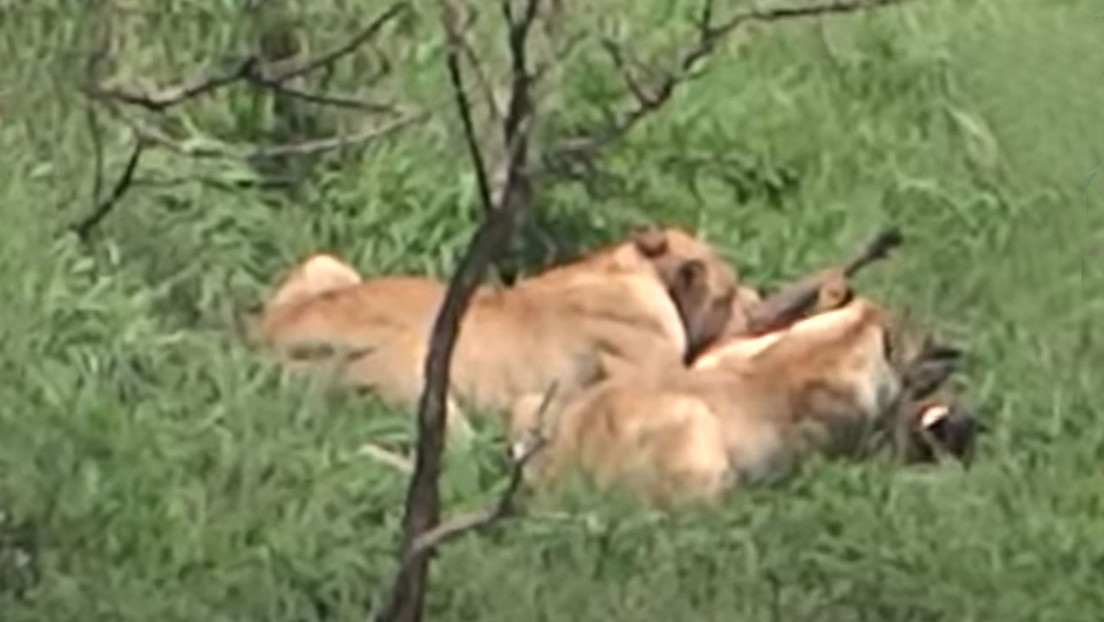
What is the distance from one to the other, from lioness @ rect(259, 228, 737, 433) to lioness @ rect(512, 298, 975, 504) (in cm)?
14

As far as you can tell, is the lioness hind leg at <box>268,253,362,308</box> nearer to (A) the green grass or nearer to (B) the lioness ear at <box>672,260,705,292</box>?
(A) the green grass

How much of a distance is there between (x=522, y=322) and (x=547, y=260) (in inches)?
24.9

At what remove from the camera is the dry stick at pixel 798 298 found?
7.09 metres

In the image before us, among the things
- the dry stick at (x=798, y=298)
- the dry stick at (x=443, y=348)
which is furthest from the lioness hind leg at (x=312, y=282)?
the dry stick at (x=443, y=348)

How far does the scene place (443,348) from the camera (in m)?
4.84

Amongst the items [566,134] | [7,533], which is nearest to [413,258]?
[566,134]

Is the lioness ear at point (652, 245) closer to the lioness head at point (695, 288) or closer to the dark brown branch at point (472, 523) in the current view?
the lioness head at point (695, 288)

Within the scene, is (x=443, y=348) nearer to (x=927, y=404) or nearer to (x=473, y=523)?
(x=473, y=523)

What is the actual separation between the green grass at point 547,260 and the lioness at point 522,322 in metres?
0.13

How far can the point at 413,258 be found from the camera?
24.3 ft

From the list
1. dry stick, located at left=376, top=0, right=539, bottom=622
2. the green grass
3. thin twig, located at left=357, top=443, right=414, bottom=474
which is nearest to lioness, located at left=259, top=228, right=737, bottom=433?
the green grass

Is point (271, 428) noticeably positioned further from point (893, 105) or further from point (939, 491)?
point (893, 105)

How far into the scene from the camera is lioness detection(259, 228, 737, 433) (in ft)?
22.3

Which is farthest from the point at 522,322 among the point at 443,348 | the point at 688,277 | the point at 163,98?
the point at 163,98
